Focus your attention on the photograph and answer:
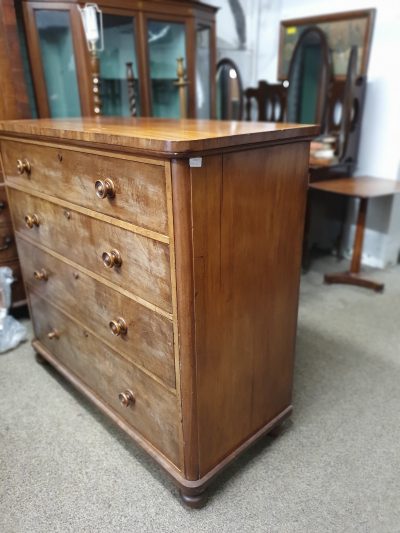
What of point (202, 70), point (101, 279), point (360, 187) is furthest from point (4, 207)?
point (360, 187)

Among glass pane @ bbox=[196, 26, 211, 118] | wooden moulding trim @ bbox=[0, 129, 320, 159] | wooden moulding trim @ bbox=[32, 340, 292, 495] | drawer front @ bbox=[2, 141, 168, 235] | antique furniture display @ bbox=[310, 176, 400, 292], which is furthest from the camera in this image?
glass pane @ bbox=[196, 26, 211, 118]

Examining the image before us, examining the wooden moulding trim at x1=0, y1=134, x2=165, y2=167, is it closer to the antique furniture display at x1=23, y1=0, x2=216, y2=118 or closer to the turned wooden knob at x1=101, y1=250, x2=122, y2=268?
the turned wooden knob at x1=101, y1=250, x2=122, y2=268

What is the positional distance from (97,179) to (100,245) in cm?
20

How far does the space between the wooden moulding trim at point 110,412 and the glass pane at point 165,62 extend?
1649mm

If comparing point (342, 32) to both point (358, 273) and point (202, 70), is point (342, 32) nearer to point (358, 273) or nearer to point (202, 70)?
point (202, 70)

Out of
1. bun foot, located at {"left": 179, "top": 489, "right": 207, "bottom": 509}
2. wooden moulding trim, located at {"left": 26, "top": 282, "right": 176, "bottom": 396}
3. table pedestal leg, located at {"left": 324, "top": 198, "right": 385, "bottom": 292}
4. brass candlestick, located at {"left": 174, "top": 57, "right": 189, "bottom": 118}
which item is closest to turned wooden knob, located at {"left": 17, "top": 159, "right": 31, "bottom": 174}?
wooden moulding trim, located at {"left": 26, "top": 282, "right": 176, "bottom": 396}

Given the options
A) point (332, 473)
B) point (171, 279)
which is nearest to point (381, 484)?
point (332, 473)

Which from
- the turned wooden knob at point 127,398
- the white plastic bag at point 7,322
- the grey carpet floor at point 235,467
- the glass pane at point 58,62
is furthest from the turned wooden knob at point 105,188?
the glass pane at point 58,62

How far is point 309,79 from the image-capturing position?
10.0ft

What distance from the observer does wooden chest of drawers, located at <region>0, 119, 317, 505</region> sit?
0.94 metres

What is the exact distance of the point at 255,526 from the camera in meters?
1.16

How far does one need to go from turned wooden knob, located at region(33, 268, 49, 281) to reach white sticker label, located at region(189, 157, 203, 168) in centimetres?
93

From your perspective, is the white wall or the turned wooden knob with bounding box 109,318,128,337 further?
the white wall

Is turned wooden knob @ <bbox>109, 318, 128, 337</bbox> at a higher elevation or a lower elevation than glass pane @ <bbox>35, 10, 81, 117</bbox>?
lower
